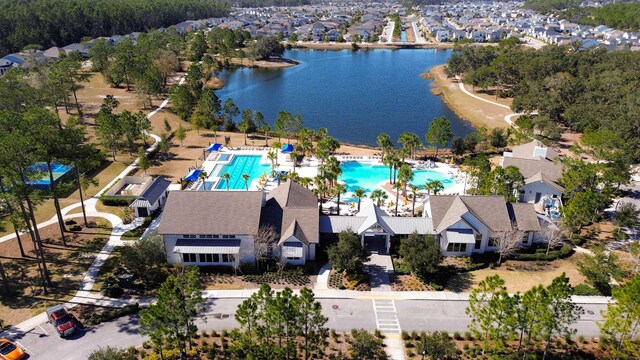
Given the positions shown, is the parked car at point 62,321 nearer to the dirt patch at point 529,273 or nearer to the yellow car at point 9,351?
the yellow car at point 9,351

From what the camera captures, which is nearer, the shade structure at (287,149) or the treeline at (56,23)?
the shade structure at (287,149)

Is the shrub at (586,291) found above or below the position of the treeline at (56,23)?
below

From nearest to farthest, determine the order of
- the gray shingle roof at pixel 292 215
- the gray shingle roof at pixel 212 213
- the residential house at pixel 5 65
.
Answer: the gray shingle roof at pixel 212 213 < the gray shingle roof at pixel 292 215 < the residential house at pixel 5 65

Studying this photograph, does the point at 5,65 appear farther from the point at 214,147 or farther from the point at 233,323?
the point at 233,323

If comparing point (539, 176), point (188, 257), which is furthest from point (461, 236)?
point (188, 257)

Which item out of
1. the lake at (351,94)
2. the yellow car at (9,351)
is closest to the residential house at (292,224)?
the yellow car at (9,351)

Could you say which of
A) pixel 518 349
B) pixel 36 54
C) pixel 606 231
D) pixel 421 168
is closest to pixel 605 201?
pixel 606 231
